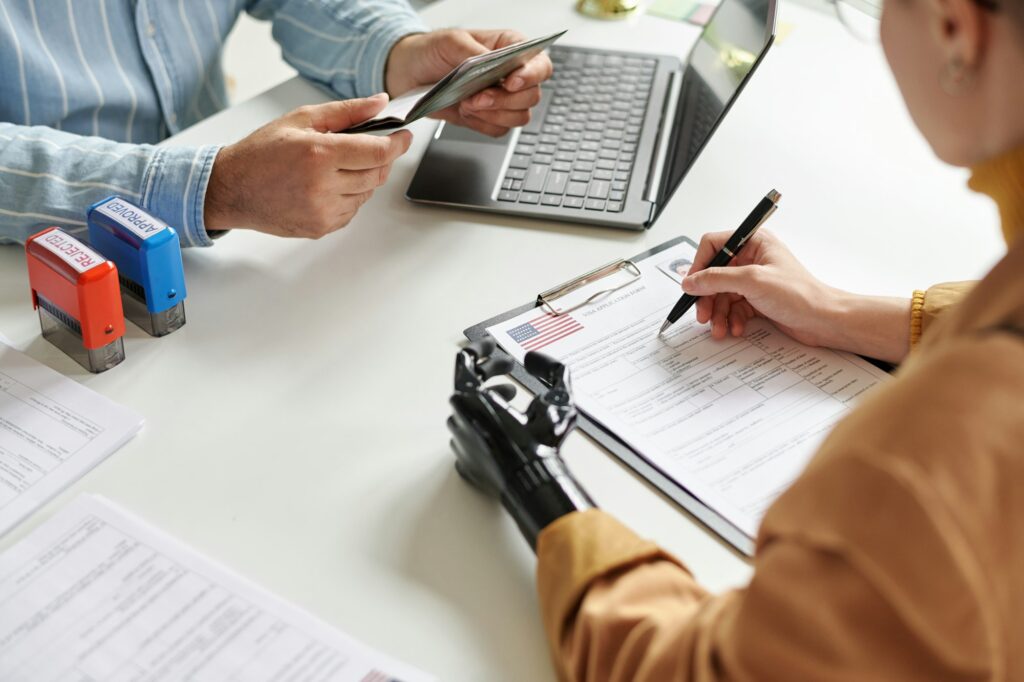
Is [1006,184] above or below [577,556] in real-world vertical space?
above

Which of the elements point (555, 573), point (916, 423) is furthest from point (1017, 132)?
point (555, 573)

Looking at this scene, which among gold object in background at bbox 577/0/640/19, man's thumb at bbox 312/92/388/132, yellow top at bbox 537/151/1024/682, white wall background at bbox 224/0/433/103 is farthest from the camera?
white wall background at bbox 224/0/433/103

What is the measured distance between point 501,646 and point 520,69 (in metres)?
0.78

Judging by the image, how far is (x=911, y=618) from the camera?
1.55ft

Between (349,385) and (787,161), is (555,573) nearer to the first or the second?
(349,385)

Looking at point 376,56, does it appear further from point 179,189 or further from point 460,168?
point 179,189

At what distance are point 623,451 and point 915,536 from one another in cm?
38

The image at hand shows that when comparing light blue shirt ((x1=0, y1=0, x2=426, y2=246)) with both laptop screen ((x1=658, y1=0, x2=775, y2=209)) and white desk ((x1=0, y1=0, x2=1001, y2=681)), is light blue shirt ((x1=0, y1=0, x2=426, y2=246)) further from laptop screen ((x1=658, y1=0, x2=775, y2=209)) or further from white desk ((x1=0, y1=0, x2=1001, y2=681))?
laptop screen ((x1=658, y1=0, x2=775, y2=209))

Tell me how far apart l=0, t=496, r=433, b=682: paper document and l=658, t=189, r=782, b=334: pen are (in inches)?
18.3

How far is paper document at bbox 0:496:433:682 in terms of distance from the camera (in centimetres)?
66

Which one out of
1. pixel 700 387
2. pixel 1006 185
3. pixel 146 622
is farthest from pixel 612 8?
pixel 146 622

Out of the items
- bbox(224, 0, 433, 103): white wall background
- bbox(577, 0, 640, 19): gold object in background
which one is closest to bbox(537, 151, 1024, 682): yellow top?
bbox(577, 0, 640, 19): gold object in background

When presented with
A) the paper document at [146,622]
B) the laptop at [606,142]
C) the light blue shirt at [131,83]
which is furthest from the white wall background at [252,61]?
the paper document at [146,622]

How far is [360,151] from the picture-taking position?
1008 millimetres
